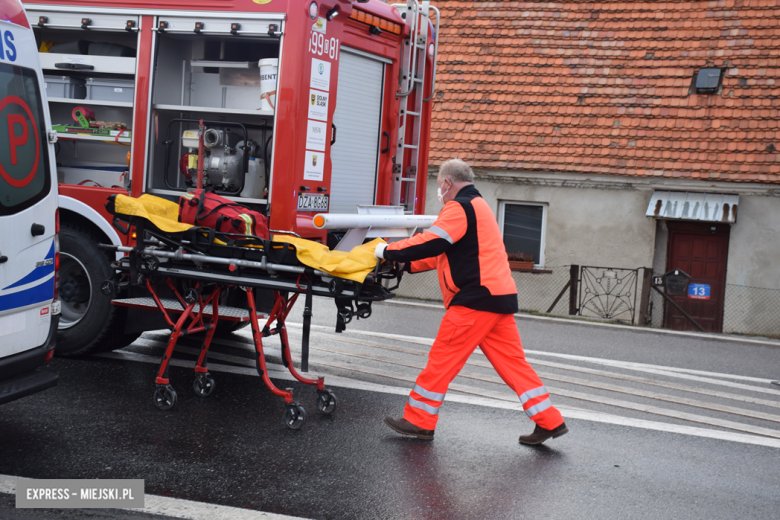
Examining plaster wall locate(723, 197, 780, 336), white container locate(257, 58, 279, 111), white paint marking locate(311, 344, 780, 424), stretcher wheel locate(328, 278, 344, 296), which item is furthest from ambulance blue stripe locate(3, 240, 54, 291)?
plaster wall locate(723, 197, 780, 336)

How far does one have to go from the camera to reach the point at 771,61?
14.1 m

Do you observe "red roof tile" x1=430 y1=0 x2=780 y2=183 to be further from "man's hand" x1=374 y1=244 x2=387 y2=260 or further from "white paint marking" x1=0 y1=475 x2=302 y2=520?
"white paint marking" x1=0 y1=475 x2=302 y2=520

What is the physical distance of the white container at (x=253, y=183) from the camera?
6.41 meters

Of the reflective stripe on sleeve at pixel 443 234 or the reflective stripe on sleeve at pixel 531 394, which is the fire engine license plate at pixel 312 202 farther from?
the reflective stripe on sleeve at pixel 531 394

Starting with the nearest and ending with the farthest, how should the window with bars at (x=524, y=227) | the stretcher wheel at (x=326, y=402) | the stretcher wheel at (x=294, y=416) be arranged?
the stretcher wheel at (x=294, y=416) → the stretcher wheel at (x=326, y=402) → the window with bars at (x=524, y=227)

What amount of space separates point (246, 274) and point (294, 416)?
3.33 feet

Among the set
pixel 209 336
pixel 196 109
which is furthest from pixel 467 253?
pixel 196 109

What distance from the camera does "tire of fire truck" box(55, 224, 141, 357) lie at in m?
6.35

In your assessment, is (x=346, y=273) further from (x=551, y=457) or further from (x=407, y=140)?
(x=407, y=140)

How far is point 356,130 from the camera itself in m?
7.15

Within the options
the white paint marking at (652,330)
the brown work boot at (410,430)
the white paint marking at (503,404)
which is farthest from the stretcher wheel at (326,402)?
the white paint marking at (652,330)

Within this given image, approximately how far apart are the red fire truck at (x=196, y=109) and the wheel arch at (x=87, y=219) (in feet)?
0.04

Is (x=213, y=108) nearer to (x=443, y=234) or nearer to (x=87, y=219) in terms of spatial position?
(x=87, y=219)

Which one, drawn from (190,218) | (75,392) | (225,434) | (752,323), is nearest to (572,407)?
(225,434)
